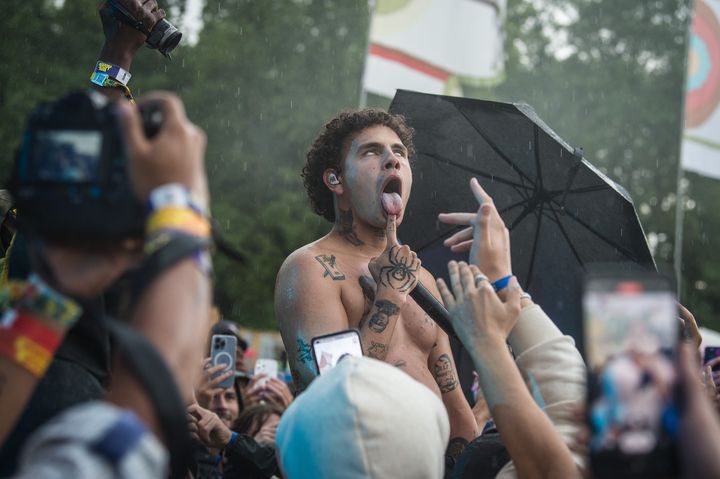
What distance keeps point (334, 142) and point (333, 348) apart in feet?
5.61

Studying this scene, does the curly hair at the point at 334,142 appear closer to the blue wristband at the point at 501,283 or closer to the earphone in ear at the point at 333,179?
the earphone in ear at the point at 333,179

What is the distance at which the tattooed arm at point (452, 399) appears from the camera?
149 inches

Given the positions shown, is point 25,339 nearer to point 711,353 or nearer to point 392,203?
point 392,203

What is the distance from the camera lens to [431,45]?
13.6 meters

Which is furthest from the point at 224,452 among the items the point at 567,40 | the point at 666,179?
the point at 567,40

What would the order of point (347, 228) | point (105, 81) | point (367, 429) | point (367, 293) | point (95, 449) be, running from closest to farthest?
point (95, 449)
point (367, 429)
point (105, 81)
point (367, 293)
point (347, 228)

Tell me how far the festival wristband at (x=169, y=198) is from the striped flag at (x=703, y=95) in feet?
46.2

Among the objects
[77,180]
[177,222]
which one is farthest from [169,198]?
[77,180]

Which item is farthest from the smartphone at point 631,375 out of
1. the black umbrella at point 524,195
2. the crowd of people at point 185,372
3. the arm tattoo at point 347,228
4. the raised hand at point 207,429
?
the black umbrella at point 524,195

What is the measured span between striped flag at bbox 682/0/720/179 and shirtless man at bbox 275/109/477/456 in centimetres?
Answer: 1130

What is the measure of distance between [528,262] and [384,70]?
8951 mm

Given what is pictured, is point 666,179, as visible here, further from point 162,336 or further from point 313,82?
point 162,336

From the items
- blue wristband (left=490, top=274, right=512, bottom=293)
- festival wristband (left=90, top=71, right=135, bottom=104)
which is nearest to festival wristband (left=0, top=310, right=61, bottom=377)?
blue wristband (left=490, top=274, right=512, bottom=293)

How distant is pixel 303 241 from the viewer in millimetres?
21906
